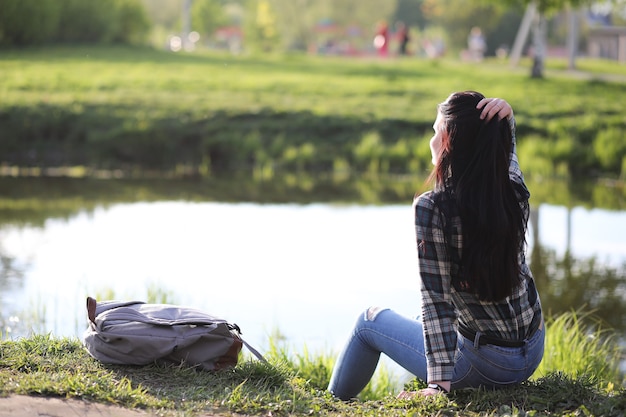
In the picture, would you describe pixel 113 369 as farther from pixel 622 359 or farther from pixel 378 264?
pixel 378 264

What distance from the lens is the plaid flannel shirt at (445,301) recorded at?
12.2 feet

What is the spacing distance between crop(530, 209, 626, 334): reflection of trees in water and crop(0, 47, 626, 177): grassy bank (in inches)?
214

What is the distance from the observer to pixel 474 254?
3.70m

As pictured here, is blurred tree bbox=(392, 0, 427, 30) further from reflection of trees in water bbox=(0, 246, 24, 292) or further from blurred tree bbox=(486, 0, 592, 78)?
reflection of trees in water bbox=(0, 246, 24, 292)

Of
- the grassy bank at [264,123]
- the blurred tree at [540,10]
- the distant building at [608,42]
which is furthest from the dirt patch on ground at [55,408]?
the distant building at [608,42]

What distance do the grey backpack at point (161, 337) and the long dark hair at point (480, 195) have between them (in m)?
0.98

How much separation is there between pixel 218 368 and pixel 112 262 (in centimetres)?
448

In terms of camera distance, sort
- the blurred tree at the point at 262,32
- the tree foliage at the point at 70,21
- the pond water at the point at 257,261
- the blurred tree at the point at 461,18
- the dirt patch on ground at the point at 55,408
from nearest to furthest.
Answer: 1. the dirt patch on ground at the point at 55,408
2. the pond water at the point at 257,261
3. the tree foliage at the point at 70,21
4. the blurred tree at the point at 461,18
5. the blurred tree at the point at 262,32

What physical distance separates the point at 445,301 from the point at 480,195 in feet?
1.29

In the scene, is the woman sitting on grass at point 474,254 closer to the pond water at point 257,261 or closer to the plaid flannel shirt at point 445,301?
the plaid flannel shirt at point 445,301

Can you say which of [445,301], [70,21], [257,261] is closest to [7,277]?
[257,261]

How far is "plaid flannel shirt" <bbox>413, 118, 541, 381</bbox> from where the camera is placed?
3.71m

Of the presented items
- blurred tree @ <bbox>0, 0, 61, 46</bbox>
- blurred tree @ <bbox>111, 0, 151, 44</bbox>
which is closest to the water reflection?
blurred tree @ <bbox>0, 0, 61, 46</bbox>

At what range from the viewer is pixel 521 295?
380cm
